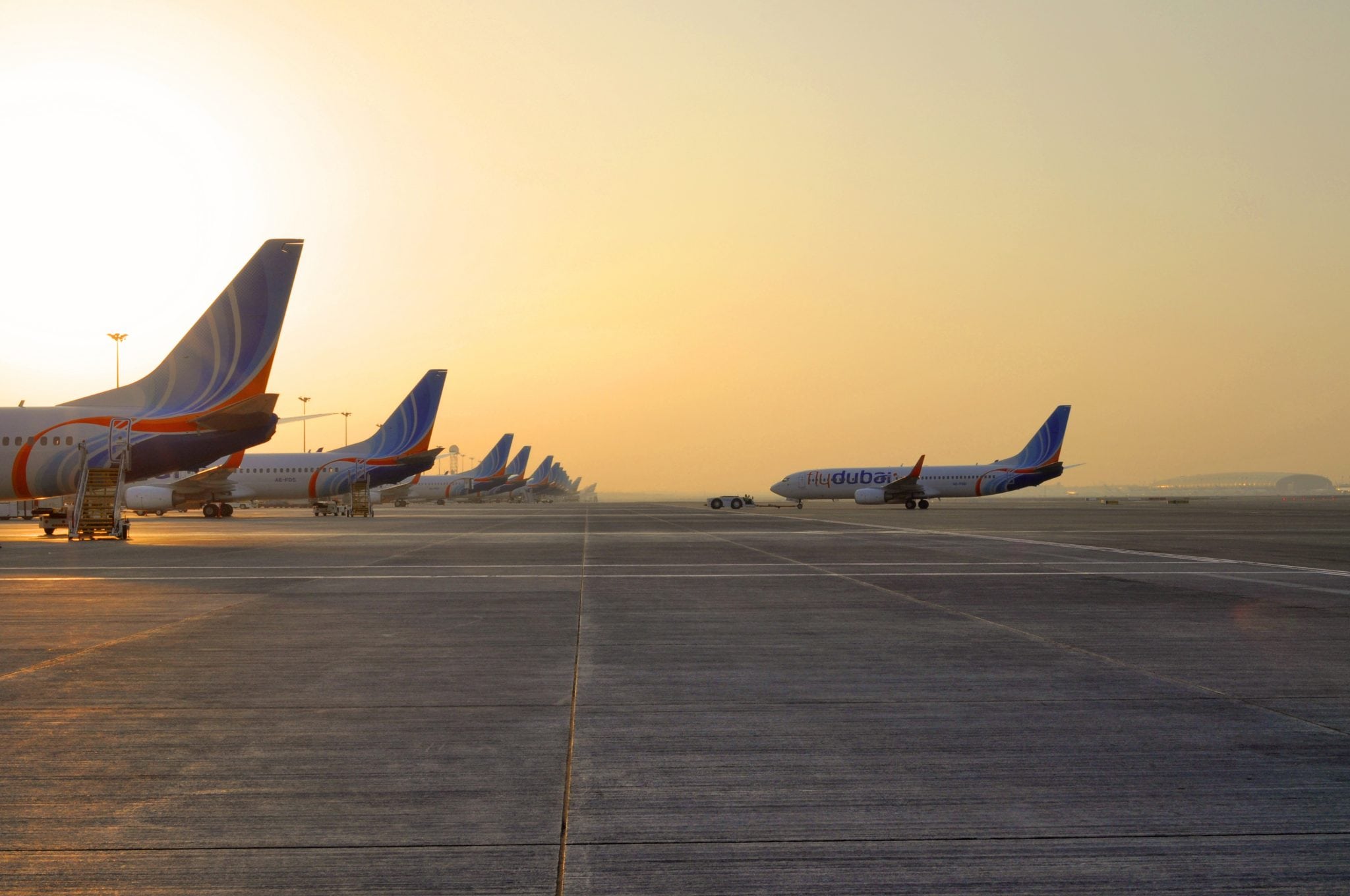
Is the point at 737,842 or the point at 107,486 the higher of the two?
the point at 107,486

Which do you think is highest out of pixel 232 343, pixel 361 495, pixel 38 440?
pixel 232 343

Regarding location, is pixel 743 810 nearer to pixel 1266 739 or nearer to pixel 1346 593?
pixel 1266 739

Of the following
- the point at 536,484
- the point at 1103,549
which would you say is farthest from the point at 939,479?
the point at 536,484

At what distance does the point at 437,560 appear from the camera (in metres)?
19.5

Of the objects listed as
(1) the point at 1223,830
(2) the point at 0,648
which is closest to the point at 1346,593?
(1) the point at 1223,830

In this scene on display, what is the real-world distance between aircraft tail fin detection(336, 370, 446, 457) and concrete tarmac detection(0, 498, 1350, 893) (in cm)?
4565

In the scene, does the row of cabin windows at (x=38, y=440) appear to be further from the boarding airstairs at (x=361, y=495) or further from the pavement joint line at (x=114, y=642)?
the boarding airstairs at (x=361, y=495)

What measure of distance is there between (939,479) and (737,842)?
69.7 meters

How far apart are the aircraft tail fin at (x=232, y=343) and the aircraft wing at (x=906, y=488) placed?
151ft

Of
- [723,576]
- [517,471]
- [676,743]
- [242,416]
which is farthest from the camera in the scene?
[517,471]

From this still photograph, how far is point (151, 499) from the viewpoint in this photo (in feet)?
169

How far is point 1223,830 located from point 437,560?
1704cm

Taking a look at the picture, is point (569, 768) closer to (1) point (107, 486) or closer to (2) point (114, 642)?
(2) point (114, 642)

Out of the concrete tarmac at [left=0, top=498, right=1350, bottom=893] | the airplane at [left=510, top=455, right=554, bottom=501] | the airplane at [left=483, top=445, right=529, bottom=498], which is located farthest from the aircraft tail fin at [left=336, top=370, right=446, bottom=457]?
the airplane at [left=510, top=455, right=554, bottom=501]
